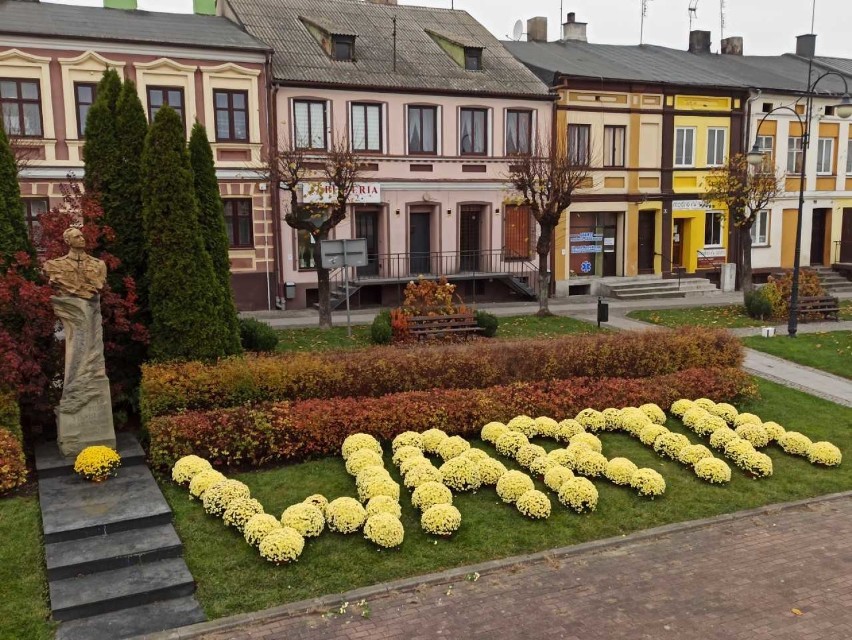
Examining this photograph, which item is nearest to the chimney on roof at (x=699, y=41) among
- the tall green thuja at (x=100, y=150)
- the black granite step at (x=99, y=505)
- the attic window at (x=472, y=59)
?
the attic window at (x=472, y=59)

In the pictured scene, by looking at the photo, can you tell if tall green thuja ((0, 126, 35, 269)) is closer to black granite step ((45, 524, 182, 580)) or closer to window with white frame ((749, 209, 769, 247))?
black granite step ((45, 524, 182, 580))

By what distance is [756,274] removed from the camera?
31516 millimetres

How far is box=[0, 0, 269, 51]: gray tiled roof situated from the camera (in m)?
21.0

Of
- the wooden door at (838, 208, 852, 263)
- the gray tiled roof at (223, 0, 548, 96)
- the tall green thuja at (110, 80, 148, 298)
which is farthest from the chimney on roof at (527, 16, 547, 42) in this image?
the tall green thuja at (110, 80, 148, 298)

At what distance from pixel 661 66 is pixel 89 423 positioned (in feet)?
91.4

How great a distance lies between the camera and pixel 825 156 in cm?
3225

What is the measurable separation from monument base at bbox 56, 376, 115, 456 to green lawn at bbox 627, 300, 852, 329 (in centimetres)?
1600

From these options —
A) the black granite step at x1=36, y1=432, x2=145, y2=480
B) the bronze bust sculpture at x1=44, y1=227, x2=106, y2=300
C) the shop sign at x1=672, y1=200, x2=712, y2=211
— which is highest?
the shop sign at x1=672, y1=200, x2=712, y2=211

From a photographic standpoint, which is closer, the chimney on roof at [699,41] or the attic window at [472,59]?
the attic window at [472,59]

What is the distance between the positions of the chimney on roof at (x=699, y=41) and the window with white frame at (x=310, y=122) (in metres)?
19.9

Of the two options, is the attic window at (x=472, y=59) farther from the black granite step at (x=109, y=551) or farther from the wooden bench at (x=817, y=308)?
the black granite step at (x=109, y=551)

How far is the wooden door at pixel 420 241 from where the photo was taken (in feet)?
86.3

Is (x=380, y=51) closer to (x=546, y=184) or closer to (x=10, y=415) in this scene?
(x=546, y=184)

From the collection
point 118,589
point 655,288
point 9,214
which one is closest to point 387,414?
point 118,589
